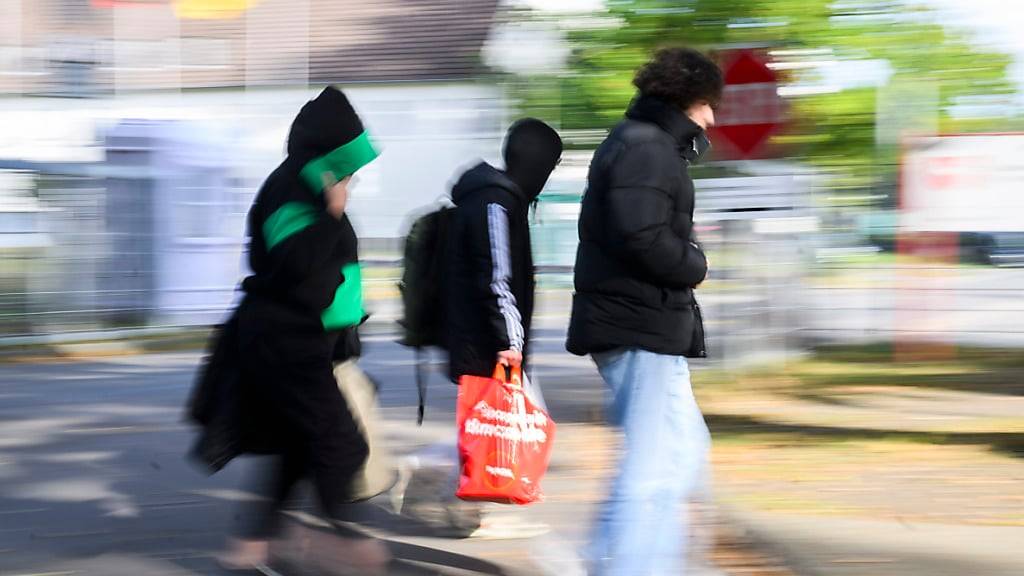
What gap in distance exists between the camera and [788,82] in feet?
29.9

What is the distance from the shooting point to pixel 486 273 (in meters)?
5.09

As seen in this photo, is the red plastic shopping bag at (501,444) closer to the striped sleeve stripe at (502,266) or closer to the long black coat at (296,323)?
the striped sleeve stripe at (502,266)

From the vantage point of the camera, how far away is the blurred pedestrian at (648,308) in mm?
4148

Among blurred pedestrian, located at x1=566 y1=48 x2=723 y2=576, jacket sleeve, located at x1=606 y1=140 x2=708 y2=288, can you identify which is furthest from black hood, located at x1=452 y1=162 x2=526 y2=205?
jacket sleeve, located at x1=606 y1=140 x2=708 y2=288

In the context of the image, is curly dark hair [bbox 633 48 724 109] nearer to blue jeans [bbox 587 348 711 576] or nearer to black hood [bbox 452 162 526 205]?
blue jeans [bbox 587 348 711 576]

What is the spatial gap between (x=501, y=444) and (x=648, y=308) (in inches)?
33.9

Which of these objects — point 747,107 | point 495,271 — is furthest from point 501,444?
point 747,107

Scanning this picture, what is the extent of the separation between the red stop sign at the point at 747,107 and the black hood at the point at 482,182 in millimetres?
2995

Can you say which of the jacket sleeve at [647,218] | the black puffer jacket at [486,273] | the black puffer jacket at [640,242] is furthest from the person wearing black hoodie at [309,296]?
the jacket sleeve at [647,218]

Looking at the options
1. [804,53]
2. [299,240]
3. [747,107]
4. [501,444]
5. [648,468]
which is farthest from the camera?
[804,53]

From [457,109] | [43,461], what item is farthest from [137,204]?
[457,109]

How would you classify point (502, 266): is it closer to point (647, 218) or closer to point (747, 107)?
point (647, 218)

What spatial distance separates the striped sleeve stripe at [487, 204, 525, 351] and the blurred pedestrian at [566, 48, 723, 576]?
700 mm

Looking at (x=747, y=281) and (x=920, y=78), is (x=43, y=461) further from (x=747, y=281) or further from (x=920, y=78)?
(x=920, y=78)
